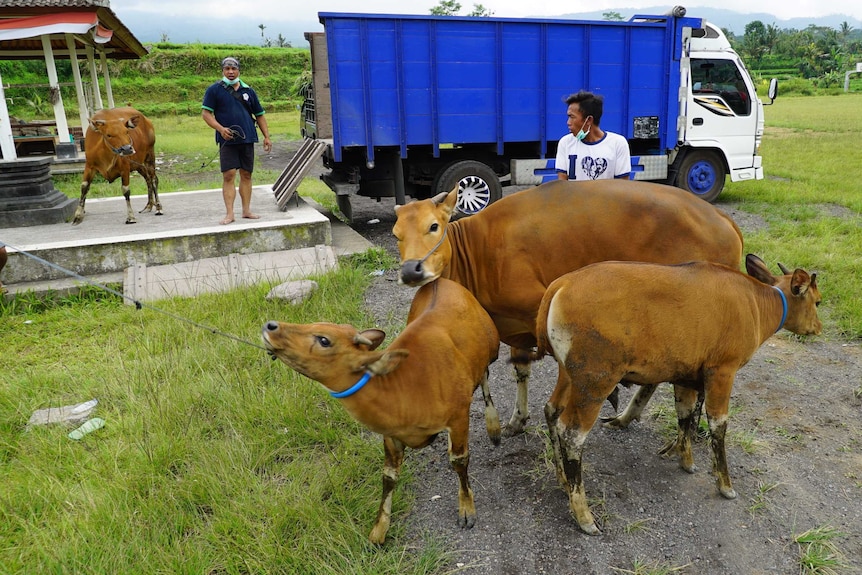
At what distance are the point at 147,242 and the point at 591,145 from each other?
489 centimetres

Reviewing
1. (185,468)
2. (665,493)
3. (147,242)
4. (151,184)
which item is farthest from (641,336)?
(151,184)

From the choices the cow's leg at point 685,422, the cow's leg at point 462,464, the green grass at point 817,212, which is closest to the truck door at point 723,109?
the green grass at point 817,212

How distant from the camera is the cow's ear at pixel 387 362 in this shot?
2.64 metres

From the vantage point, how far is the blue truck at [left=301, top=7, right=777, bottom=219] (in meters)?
8.53

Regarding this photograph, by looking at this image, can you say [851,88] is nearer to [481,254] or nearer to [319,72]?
[319,72]

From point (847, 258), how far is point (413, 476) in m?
5.87

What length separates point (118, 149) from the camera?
303 inches

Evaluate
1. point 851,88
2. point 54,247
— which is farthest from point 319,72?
point 851,88

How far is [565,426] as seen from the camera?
300 cm

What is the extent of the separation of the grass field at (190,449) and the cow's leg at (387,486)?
0.08 m

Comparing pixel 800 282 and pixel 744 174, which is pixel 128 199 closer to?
pixel 800 282

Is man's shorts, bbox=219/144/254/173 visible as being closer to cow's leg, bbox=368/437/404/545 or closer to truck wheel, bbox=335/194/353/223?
truck wheel, bbox=335/194/353/223

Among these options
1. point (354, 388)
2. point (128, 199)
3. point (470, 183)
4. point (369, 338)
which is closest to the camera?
point (354, 388)

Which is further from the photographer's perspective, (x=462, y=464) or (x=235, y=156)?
(x=235, y=156)
